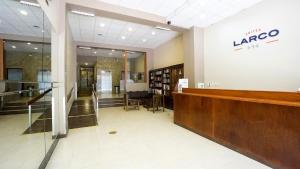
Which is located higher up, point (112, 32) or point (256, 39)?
point (112, 32)

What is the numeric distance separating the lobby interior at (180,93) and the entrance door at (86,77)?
1004 cm

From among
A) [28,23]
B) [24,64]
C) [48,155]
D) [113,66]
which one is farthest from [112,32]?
[113,66]

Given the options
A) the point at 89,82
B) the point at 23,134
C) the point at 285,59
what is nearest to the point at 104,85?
the point at 89,82

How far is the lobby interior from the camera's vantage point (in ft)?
7.50

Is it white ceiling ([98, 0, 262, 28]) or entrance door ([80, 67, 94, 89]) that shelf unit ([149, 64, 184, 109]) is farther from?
entrance door ([80, 67, 94, 89])

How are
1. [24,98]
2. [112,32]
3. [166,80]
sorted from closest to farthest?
1. [24,98]
2. [112,32]
3. [166,80]

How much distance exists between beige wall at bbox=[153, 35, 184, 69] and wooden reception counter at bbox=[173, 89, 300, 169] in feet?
12.7

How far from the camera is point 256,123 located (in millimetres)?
2537

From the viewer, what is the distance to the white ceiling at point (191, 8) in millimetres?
4055

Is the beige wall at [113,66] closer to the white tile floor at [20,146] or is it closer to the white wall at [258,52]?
the white wall at [258,52]

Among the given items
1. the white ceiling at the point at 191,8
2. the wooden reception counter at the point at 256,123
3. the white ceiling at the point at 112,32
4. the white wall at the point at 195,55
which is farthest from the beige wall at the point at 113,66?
the wooden reception counter at the point at 256,123

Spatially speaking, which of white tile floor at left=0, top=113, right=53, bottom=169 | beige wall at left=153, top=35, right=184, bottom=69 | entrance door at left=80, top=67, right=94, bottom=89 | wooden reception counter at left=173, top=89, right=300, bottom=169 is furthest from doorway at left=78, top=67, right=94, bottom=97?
wooden reception counter at left=173, top=89, right=300, bottom=169

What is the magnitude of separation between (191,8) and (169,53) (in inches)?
147

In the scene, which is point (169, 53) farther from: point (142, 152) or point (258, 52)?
point (142, 152)
